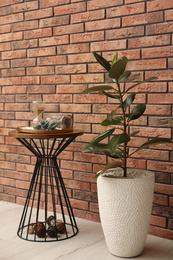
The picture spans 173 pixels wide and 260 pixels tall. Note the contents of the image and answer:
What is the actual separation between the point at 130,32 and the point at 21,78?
1.10 meters

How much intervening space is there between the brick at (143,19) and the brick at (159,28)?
31mm

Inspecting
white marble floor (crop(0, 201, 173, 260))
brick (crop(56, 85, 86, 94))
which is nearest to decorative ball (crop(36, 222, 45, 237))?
white marble floor (crop(0, 201, 173, 260))

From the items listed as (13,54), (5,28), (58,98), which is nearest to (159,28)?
(58,98)

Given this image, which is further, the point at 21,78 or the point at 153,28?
the point at 21,78

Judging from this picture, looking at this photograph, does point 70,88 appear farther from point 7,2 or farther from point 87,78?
point 7,2

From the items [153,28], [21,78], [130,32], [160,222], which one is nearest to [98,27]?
[130,32]

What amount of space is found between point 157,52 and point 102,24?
1.59 ft

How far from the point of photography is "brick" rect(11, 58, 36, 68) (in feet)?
10.0

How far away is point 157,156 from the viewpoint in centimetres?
243

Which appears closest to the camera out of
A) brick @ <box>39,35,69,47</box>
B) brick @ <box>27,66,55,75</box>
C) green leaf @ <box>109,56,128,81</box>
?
green leaf @ <box>109,56,128,81</box>

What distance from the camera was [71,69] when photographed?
2814 mm

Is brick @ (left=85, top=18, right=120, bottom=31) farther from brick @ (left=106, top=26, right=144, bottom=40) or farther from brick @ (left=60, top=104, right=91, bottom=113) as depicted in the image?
brick @ (left=60, top=104, right=91, bottom=113)

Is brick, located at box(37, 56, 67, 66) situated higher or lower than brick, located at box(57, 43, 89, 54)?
lower

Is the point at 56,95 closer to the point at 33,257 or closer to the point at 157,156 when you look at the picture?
the point at 157,156
